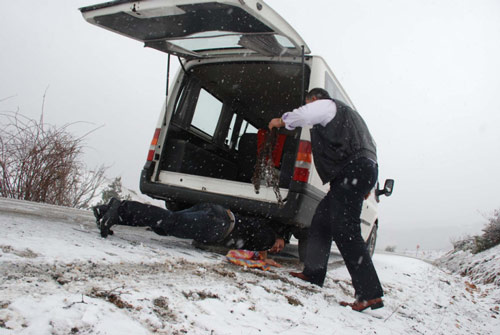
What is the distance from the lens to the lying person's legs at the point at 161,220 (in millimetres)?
2744

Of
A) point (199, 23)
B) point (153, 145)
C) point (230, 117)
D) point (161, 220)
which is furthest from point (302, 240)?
point (230, 117)

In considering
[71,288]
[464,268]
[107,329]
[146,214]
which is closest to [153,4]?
[146,214]

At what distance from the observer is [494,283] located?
539cm

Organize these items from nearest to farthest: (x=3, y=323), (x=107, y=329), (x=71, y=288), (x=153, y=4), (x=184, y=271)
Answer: (x=3, y=323) → (x=107, y=329) → (x=71, y=288) → (x=184, y=271) → (x=153, y=4)

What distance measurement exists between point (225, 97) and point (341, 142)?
3011mm

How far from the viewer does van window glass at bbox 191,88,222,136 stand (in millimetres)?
4758

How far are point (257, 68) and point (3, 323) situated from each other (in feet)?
12.9

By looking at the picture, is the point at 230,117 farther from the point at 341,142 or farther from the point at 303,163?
the point at 341,142

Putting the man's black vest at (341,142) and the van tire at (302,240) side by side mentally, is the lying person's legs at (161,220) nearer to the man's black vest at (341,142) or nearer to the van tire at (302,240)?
the man's black vest at (341,142)

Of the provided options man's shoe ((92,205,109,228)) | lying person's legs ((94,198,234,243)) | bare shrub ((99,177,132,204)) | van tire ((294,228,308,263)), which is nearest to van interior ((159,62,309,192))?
van tire ((294,228,308,263))

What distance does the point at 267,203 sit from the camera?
3.34 metres

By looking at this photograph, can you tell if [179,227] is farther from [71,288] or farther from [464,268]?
[464,268]

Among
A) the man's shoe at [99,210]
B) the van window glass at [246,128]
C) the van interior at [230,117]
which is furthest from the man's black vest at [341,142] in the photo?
the van window glass at [246,128]

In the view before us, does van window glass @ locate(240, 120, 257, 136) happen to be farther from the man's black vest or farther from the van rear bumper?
the man's black vest
